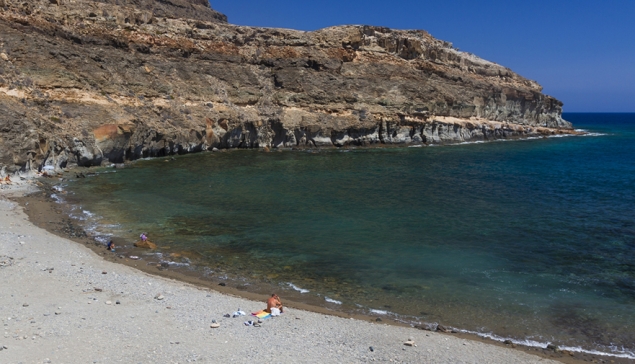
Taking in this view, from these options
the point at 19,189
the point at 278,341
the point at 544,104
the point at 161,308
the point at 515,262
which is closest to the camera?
the point at 278,341

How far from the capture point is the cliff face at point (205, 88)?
105 feet

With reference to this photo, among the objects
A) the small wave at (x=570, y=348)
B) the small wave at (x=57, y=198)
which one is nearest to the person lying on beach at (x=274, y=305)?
the small wave at (x=570, y=348)

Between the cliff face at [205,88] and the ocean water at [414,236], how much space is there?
4.34 m

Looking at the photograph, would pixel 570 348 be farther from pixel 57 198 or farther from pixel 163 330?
pixel 57 198

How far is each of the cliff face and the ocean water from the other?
4.34m

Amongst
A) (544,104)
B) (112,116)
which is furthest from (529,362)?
(544,104)

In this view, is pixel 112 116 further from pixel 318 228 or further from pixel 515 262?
pixel 515 262

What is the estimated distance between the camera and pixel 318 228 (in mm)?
18734

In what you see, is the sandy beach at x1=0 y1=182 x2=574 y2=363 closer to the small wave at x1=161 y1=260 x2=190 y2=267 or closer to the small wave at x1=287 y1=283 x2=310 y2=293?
the small wave at x1=287 y1=283 x2=310 y2=293

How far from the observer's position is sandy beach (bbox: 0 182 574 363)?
27.2ft

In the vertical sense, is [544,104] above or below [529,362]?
above

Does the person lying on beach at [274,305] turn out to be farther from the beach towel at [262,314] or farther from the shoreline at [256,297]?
the shoreline at [256,297]

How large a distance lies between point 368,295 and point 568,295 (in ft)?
17.7

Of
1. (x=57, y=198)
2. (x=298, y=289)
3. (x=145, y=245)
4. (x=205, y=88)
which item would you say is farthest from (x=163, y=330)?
(x=205, y=88)
